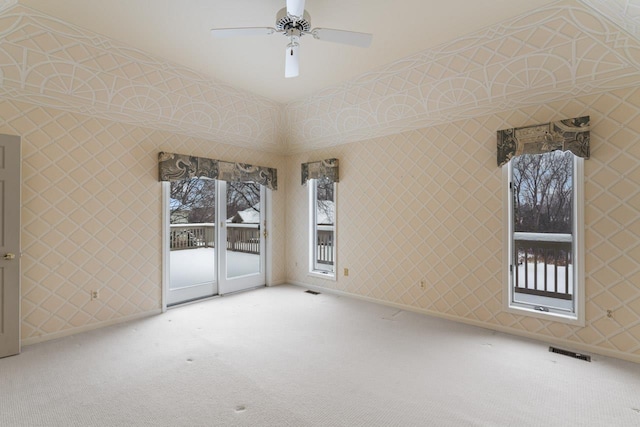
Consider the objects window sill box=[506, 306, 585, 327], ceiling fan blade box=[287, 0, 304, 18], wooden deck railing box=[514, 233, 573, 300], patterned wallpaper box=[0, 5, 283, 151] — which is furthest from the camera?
wooden deck railing box=[514, 233, 573, 300]

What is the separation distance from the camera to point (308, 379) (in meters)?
2.34

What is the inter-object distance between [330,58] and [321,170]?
183cm

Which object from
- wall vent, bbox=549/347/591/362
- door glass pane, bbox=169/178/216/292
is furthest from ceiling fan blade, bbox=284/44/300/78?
wall vent, bbox=549/347/591/362

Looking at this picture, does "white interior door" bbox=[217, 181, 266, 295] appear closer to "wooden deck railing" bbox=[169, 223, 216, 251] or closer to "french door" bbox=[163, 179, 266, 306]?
"french door" bbox=[163, 179, 266, 306]

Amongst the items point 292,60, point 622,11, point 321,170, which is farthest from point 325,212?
point 622,11

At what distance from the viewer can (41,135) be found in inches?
117

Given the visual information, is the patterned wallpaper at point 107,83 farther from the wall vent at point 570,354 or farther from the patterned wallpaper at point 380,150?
the wall vent at point 570,354

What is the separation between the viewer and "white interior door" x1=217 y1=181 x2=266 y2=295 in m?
4.64

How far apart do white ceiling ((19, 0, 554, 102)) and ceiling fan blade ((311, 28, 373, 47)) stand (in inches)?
12.4

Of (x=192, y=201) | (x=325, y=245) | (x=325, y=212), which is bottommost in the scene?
(x=325, y=245)

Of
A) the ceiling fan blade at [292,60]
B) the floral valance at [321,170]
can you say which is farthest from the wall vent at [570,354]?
the ceiling fan blade at [292,60]

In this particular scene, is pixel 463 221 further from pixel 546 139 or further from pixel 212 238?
pixel 212 238

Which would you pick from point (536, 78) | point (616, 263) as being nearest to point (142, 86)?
point (536, 78)

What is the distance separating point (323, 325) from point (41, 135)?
3.58 m
